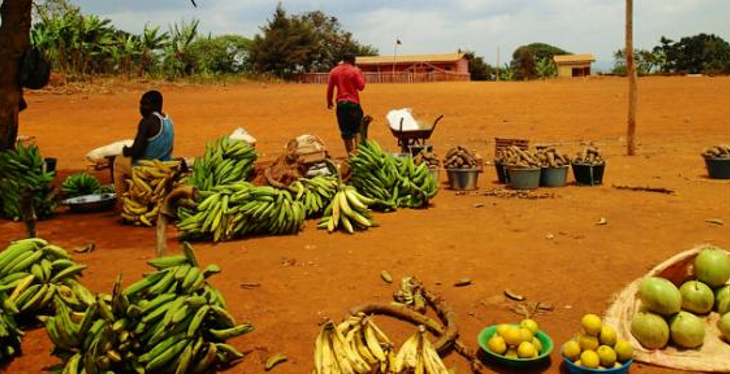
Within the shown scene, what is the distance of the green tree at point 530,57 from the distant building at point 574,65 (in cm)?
213

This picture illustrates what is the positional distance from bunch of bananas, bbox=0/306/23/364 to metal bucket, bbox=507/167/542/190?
734 centimetres

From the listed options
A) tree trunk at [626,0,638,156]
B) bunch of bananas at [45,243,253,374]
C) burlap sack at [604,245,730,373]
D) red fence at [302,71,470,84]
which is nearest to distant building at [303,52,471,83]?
red fence at [302,71,470,84]

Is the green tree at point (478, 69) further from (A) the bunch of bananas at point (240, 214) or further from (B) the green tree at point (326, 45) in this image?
(A) the bunch of bananas at point (240, 214)

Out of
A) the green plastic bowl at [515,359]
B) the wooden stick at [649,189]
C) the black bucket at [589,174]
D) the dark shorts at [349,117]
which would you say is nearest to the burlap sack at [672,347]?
the green plastic bowl at [515,359]

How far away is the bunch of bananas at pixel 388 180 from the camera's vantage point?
818cm

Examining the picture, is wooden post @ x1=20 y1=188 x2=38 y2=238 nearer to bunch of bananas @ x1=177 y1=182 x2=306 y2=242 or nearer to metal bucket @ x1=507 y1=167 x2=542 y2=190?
bunch of bananas @ x1=177 y1=182 x2=306 y2=242

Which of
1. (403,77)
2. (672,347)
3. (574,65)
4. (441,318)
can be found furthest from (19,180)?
(574,65)

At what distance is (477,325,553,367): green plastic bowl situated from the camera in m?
3.81

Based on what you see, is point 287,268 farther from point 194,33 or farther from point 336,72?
point 194,33

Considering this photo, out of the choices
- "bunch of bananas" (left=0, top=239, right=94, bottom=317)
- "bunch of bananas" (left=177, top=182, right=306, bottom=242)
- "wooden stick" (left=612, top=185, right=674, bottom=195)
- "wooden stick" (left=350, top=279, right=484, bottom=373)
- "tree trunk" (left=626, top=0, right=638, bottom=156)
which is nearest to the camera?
"wooden stick" (left=350, top=279, right=484, bottom=373)

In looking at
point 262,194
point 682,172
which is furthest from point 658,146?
point 262,194

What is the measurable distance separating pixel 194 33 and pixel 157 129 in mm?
30209

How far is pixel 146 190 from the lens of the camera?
7766mm

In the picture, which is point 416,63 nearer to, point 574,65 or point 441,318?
point 574,65
